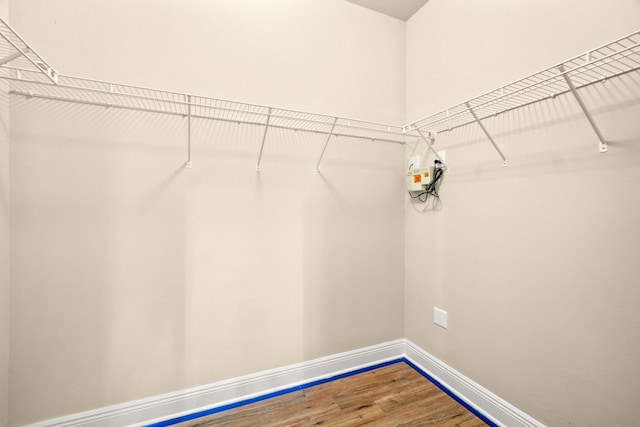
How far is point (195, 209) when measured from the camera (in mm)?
1515

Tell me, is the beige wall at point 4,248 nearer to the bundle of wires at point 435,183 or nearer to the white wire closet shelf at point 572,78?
the white wire closet shelf at point 572,78

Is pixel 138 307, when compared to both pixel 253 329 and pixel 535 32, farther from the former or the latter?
pixel 535 32

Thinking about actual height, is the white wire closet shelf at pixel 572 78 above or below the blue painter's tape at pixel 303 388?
above

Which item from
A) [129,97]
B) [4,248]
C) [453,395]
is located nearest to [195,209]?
[129,97]

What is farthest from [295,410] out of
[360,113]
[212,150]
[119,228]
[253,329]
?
[360,113]

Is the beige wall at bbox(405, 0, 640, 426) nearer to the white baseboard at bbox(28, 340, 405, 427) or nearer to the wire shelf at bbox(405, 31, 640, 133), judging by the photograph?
the wire shelf at bbox(405, 31, 640, 133)

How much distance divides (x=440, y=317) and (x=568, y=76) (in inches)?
56.8

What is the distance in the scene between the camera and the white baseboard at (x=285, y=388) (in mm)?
1353

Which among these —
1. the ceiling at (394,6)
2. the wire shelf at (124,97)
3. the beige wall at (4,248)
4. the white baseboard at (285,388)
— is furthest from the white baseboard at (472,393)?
the ceiling at (394,6)

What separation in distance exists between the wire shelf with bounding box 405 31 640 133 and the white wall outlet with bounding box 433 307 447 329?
120cm

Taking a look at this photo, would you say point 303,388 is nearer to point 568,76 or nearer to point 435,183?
point 435,183

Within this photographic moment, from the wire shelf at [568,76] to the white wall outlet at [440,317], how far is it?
3.94 feet

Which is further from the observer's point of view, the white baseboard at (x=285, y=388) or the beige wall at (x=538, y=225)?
the white baseboard at (x=285, y=388)

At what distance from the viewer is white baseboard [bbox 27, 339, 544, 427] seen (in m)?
1.35
